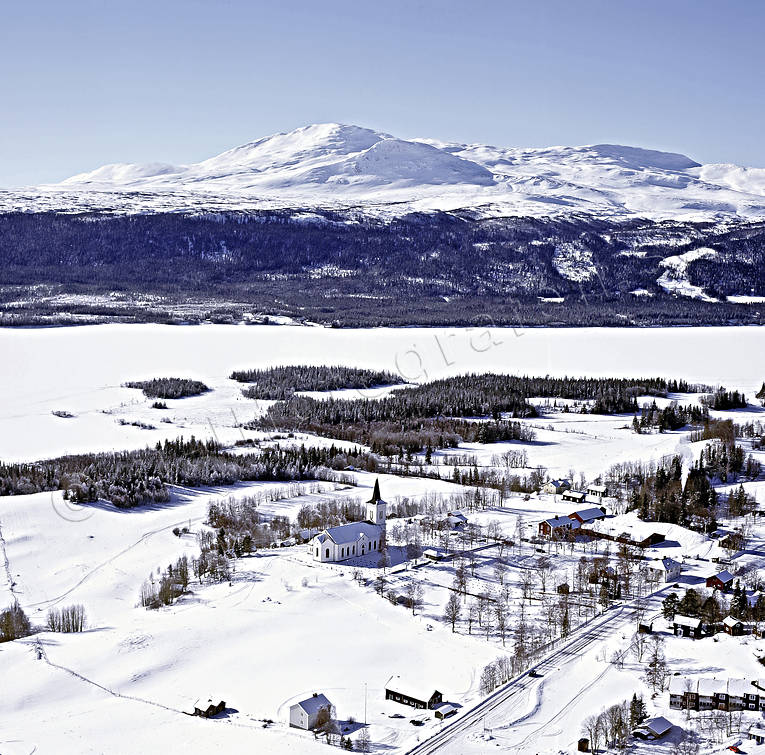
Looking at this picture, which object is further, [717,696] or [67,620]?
[67,620]

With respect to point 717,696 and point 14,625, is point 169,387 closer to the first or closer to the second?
point 14,625

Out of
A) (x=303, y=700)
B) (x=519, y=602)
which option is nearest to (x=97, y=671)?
(x=303, y=700)

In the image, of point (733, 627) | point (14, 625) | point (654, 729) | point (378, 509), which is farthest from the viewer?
point (378, 509)

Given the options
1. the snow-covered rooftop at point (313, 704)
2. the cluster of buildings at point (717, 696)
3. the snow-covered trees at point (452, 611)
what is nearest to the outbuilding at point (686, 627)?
the cluster of buildings at point (717, 696)

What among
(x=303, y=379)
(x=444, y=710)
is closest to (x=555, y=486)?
(x=444, y=710)

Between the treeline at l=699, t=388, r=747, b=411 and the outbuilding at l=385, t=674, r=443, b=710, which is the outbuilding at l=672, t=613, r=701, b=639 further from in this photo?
the treeline at l=699, t=388, r=747, b=411

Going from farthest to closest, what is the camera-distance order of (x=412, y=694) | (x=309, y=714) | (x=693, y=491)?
(x=693, y=491), (x=412, y=694), (x=309, y=714)

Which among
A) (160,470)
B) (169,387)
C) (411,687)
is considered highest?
(169,387)

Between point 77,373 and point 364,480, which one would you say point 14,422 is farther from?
point 364,480
